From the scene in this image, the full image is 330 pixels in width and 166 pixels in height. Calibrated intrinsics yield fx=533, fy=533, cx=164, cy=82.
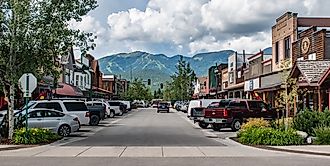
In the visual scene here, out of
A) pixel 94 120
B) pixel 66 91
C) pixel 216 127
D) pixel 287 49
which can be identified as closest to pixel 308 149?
pixel 216 127

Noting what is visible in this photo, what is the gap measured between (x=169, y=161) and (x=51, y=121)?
1183cm

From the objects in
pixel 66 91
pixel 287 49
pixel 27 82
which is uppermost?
pixel 287 49

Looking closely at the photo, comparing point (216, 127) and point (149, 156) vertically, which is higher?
point (216, 127)

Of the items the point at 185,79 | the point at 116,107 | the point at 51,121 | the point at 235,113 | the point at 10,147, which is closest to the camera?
the point at 10,147

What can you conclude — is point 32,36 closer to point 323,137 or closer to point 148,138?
point 148,138

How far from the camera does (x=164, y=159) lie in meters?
16.4

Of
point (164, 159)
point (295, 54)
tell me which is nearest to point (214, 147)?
point (164, 159)

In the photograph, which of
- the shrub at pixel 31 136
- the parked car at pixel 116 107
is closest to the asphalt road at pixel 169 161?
the shrub at pixel 31 136

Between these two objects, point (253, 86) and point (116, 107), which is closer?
point (253, 86)

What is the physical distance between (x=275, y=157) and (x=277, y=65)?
32.5m

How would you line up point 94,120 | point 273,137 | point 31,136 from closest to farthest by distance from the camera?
point 273,137 → point 31,136 → point 94,120

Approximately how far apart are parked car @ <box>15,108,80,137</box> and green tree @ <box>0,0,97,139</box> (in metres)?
2.83

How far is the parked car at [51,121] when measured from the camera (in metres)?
25.9

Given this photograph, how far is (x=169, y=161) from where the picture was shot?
1587 cm
